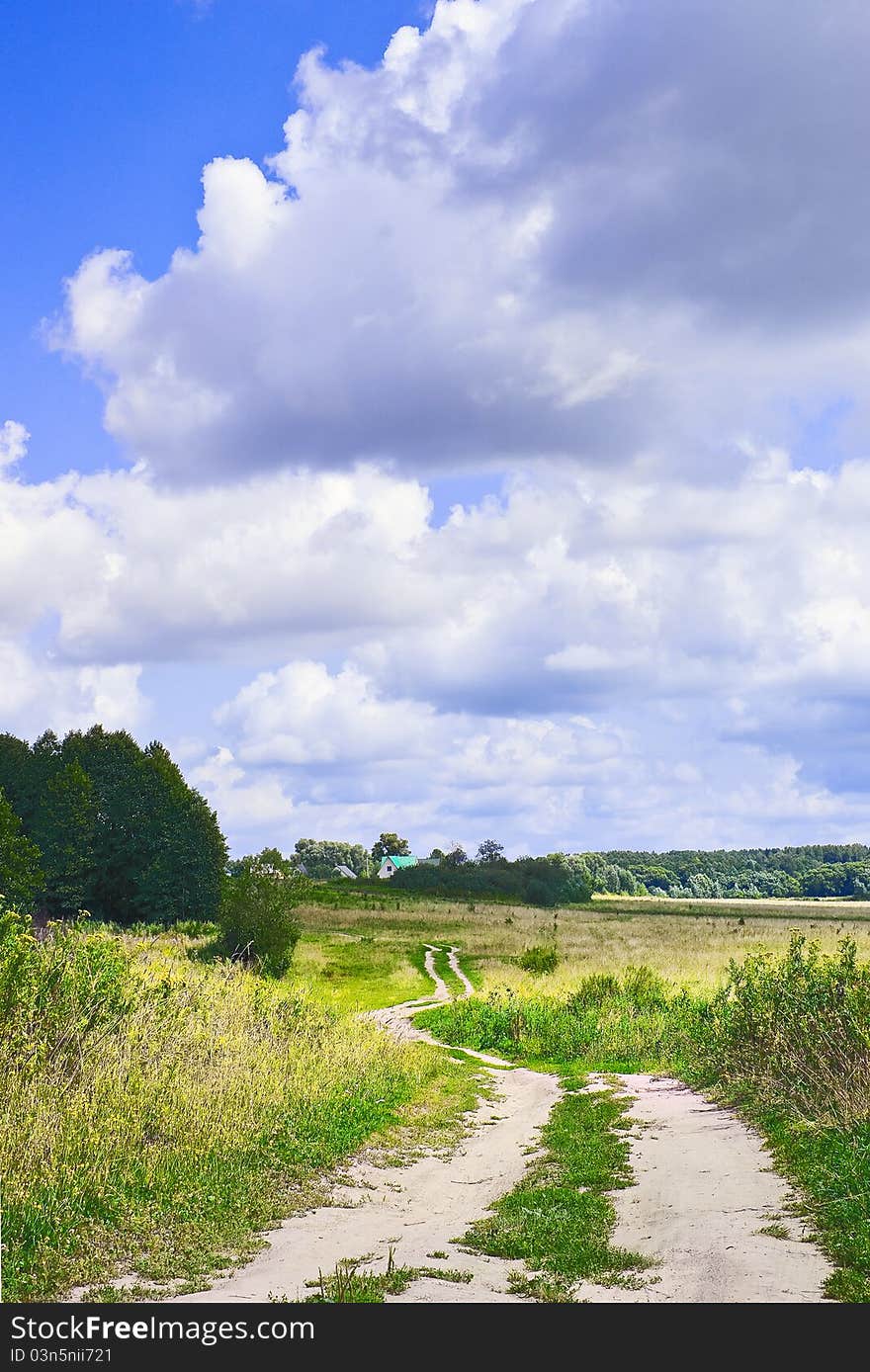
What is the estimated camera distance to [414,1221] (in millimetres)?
10336

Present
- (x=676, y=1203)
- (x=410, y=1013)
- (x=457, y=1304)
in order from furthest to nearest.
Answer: (x=410, y=1013) < (x=676, y=1203) < (x=457, y=1304)

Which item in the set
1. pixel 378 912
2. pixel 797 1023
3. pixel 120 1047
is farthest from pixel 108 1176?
pixel 378 912

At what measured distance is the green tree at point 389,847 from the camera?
7180 inches

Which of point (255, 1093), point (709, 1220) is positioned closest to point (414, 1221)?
point (709, 1220)

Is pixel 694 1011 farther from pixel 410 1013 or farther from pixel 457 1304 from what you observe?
pixel 457 1304

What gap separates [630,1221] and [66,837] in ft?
207

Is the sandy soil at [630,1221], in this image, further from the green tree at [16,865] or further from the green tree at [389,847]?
the green tree at [389,847]

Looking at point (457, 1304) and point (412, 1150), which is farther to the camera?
point (412, 1150)

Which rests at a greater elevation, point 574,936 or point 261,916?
point 261,916

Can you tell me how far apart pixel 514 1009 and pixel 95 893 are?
50004 mm

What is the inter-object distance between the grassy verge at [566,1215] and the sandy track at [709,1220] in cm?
22

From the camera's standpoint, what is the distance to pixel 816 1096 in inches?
578

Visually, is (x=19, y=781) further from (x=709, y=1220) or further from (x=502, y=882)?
(x=709, y=1220)

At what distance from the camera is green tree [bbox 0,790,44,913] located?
176ft
